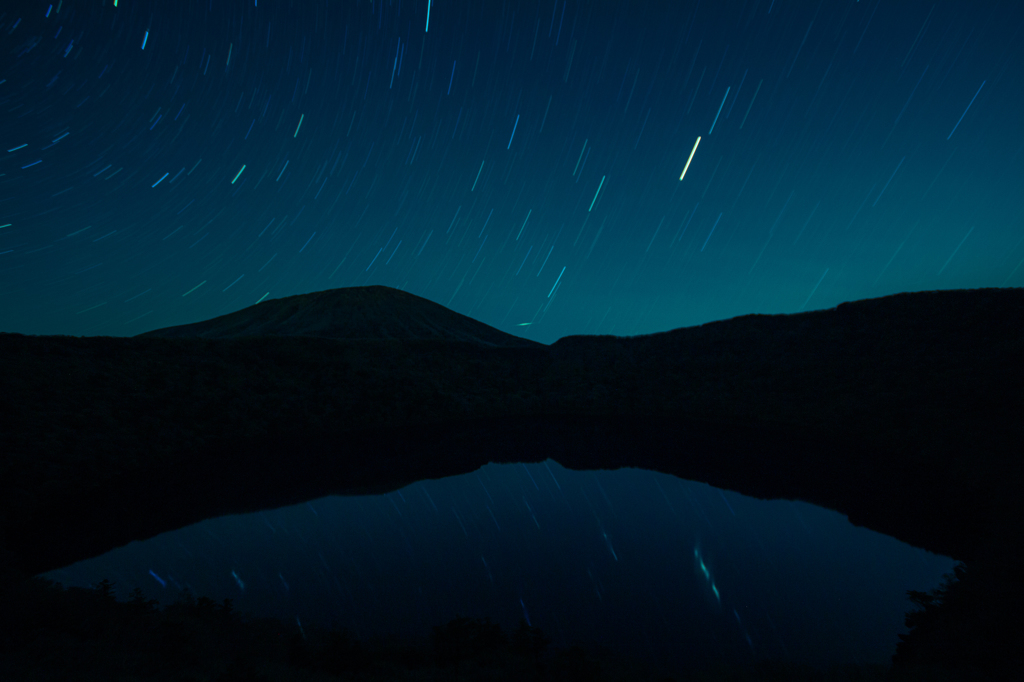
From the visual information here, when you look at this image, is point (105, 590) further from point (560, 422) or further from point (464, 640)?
point (560, 422)

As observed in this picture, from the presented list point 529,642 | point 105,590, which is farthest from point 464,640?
point 105,590

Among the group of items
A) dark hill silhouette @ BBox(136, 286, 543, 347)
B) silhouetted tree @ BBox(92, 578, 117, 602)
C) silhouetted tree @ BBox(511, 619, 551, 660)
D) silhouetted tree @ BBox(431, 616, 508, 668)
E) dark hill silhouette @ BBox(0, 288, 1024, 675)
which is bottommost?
silhouetted tree @ BBox(511, 619, 551, 660)

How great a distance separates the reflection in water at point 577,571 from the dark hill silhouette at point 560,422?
117 centimetres

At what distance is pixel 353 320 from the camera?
8612cm

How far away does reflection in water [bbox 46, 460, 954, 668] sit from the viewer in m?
7.41

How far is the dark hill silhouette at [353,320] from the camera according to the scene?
271ft

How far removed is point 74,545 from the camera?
11.6 metres

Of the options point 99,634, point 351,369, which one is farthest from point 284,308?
point 99,634

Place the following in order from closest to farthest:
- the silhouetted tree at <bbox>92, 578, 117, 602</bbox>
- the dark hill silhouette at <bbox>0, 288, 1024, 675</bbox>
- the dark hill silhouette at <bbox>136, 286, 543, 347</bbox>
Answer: the silhouetted tree at <bbox>92, 578, 117, 602</bbox> → the dark hill silhouette at <bbox>0, 288, 1024, 675</bbox> → the dark hill silhouette at <bbox>136, 286, 543, 347</bbox>

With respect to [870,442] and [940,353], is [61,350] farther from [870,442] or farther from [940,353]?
[940,353]

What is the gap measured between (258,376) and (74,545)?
23.3 m

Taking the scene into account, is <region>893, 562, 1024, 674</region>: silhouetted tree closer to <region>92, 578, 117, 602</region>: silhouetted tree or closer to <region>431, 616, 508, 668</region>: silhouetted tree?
<region>431, 616, 508, 668</region>: silhouetted tree

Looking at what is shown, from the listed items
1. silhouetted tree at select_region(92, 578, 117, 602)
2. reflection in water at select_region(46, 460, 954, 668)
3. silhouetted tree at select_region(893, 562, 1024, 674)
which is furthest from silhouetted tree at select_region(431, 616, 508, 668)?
silhouetted tree at select_region(92, 578, 117, 602)

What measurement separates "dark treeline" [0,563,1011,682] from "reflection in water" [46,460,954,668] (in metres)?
0.45
